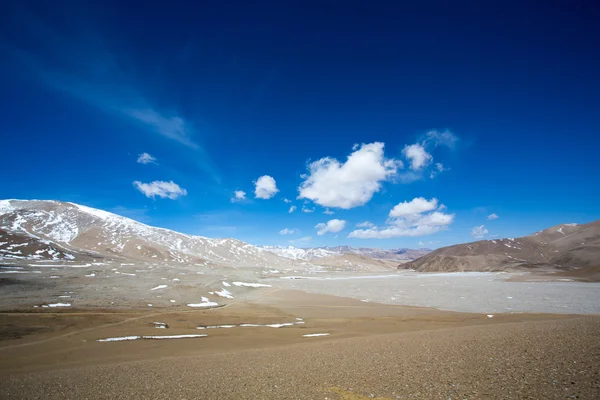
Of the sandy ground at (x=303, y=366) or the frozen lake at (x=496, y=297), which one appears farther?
the frozen lake at (x=496, y=297)

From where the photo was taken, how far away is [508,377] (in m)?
9.52

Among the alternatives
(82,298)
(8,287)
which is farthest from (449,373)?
(8,287)

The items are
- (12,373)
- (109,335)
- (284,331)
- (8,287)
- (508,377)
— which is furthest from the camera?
(8,287)

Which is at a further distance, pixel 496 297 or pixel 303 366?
pixel 496 297

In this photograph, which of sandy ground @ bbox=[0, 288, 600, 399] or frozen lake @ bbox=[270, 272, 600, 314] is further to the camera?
frozen lake @ bbox=[270, 272, 600, 314]

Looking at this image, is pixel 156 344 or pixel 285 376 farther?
pixel 156 344

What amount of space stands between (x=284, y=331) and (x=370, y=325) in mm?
7718

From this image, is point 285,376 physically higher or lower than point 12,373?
higher

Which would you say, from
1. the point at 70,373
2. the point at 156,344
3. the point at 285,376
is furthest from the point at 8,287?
the point at 285,376

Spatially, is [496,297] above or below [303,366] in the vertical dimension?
above

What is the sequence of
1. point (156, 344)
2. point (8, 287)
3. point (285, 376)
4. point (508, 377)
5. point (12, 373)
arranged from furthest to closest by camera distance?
point (8, 287)
point (156, 344)
point (12, 373)
point (285, 376)
point (508, 377)

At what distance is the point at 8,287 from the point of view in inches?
1849

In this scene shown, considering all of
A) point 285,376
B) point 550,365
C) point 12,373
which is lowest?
point 12,373

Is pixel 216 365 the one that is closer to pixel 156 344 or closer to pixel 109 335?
pixel 156 344
